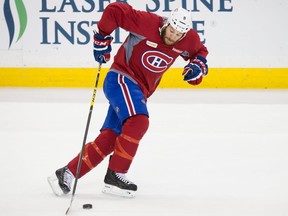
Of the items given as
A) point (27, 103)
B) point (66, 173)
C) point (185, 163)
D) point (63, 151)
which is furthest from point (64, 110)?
point (66, 173)

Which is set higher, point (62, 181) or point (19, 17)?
point (62, 181)

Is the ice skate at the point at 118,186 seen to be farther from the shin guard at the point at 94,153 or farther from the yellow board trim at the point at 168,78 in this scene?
the yellow board trim at the point at 168,78

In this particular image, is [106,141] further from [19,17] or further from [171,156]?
[19,17]

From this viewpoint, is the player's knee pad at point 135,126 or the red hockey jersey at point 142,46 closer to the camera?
the player's knee pad at point 135,126

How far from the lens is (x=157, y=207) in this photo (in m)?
3.05

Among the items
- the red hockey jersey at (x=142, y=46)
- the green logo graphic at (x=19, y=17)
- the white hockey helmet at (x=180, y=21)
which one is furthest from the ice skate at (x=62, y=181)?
the green logo graphic at (x=19, y=17)

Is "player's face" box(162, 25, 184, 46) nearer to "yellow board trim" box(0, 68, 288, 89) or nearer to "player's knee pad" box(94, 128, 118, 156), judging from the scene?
"player's knee pad" box(94, 128, 118, 156)

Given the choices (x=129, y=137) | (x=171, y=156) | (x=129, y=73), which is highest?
(x=129, y=73)

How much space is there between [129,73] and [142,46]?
0.48 feet

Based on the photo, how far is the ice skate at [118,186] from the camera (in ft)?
10.6

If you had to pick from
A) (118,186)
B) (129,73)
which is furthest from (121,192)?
(129,73)

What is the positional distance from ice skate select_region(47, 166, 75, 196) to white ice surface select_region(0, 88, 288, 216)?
1.7 inches

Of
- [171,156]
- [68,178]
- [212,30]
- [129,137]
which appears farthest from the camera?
[212,30]

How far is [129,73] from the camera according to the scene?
3379mm
